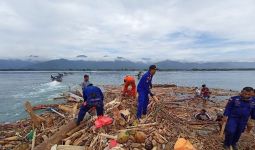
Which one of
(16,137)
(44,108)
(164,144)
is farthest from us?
(44,108)

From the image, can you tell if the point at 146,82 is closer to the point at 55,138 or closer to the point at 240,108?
the point at 240,108

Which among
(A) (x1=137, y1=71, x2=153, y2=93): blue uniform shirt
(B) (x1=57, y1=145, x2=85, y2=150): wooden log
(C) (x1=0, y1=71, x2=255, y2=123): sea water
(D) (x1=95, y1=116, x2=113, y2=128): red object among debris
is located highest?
(A) (x1=137, y1=71, x2=153, y2=93): blue uniform shirt

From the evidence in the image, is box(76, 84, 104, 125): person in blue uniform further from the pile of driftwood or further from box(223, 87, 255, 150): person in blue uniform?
box(223, 87, 255, 150): person in blue uniform

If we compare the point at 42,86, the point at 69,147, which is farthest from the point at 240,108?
the point at 42,86

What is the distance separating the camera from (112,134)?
9258 mm

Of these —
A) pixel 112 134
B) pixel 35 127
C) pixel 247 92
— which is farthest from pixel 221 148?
pixel 35 127

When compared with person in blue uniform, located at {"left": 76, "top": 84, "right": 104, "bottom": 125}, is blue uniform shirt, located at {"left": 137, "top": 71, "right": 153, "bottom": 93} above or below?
above

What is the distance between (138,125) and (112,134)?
0.86 m

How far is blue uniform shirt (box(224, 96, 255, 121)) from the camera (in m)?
8.20

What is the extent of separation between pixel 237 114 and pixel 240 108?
188mm

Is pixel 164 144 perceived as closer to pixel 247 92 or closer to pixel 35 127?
pixel 247 92

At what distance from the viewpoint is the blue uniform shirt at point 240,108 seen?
8.20 metres

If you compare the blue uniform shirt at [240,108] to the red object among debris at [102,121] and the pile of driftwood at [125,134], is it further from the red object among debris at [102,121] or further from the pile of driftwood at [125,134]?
the red object among debris at [102,121]

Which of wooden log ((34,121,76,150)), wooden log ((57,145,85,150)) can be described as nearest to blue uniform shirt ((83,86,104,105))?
wooden log ((34,121,76,150))
